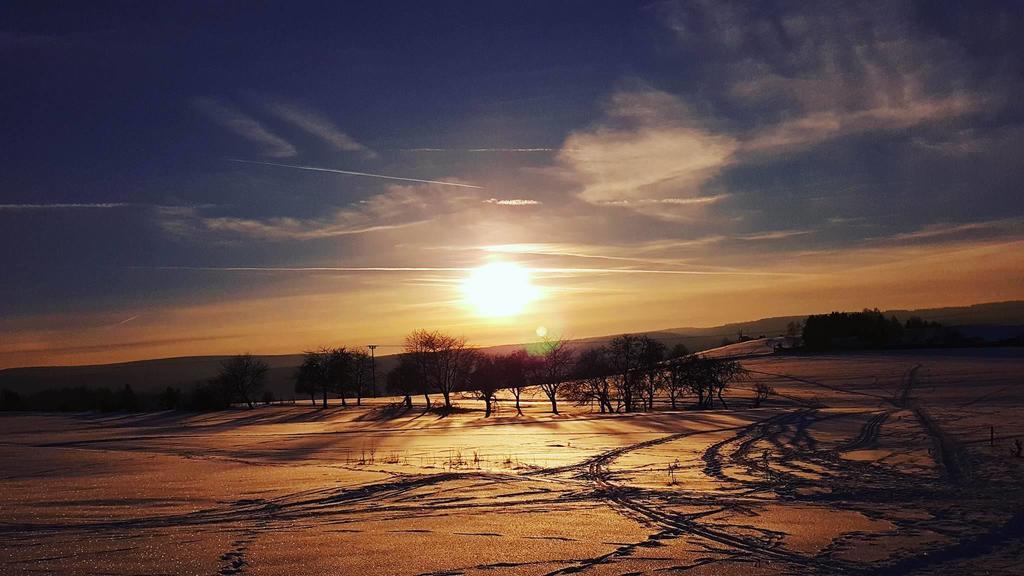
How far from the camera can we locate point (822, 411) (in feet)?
184

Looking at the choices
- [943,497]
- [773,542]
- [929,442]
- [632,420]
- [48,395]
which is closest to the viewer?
[773,542]

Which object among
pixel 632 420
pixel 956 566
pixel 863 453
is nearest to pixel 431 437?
pixel 632 420

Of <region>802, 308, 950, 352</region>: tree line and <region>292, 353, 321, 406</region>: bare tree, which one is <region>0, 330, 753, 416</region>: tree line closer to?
<region>292, 353, 321, 406</region>: bare tree

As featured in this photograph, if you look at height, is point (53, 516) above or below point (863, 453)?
above

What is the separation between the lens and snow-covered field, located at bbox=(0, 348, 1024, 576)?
37.3 ft

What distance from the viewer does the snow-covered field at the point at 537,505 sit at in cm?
1136

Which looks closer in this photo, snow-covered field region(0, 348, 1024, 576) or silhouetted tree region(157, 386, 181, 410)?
snow-covered field region(0, 348, 1024, 576)

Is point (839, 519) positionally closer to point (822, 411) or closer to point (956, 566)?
point (956, 566)

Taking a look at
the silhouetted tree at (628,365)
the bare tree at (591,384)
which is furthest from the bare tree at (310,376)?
the silhouetted tree at (628,365)

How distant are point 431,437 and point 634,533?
100 feet

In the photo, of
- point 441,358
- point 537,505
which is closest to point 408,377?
point 441,358

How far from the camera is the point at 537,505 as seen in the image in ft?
53.9

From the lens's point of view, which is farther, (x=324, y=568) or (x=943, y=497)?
(x=943, y=497)

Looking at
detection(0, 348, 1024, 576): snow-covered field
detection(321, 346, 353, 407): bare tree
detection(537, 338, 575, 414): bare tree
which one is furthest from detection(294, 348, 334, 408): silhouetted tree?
detection(0, 348, 1024, 576): snow-covered field
